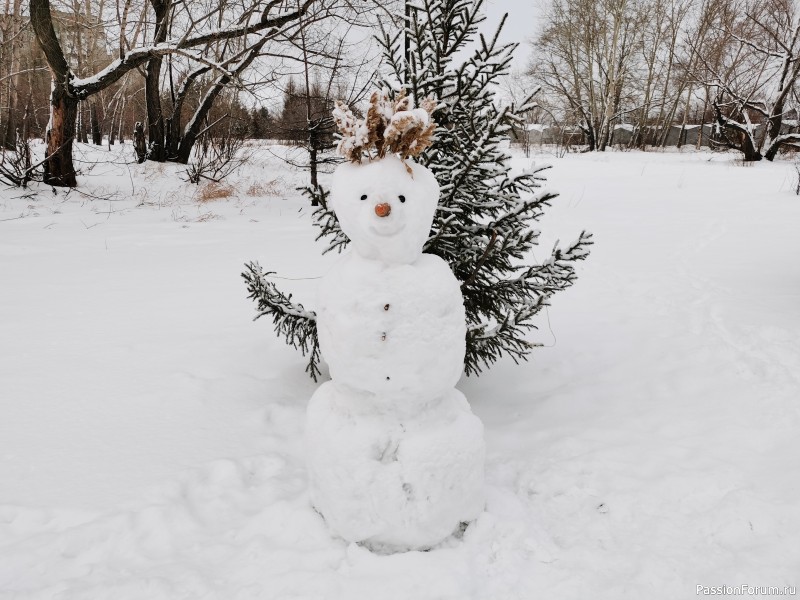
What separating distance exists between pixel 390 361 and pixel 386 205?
0.65 m

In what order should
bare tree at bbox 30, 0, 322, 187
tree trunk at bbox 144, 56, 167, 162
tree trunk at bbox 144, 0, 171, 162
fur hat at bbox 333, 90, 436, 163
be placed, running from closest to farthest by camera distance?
fur hat at bbox 333, 90, 436, 163 < bare tree at bbox 30, 0, 322, 187 < tree trunk at bbox 144, 0, 171, 162 < tree trunk at bbox 144, 56, 167, 162

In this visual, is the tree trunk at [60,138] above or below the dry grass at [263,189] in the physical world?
above

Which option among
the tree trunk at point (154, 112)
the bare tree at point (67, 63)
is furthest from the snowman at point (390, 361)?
the tree trunk at point (154, 112)

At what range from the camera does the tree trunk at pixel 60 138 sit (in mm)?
10156

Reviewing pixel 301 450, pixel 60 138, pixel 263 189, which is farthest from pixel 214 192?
pixel 301 450

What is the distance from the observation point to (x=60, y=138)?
10383 millimetres

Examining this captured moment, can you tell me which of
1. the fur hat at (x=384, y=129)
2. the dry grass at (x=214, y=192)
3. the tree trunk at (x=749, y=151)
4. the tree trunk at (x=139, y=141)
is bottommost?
the dry grass at (x=214, y=192)

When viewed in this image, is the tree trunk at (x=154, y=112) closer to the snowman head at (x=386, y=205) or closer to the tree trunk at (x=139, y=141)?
the tree trunk at (x=139, y=141)

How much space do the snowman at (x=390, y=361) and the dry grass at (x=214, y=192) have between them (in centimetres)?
996

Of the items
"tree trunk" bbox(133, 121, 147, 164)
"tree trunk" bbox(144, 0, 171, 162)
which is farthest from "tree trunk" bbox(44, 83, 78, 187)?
"tree trunk" bbox(133, 121, 147, 164)

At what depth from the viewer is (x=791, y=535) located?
2.21 metres

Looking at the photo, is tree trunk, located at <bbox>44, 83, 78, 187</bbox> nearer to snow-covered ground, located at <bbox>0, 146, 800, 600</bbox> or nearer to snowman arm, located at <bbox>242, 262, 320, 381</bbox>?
snow-covered ground, located at <bbox>0, 146, 800, 600</bbox>

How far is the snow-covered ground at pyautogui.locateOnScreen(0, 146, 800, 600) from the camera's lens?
6.88ft

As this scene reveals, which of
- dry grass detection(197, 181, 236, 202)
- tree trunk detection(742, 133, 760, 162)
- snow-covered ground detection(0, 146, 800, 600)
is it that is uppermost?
tree trunk detection(742, 133, 760, 162)
